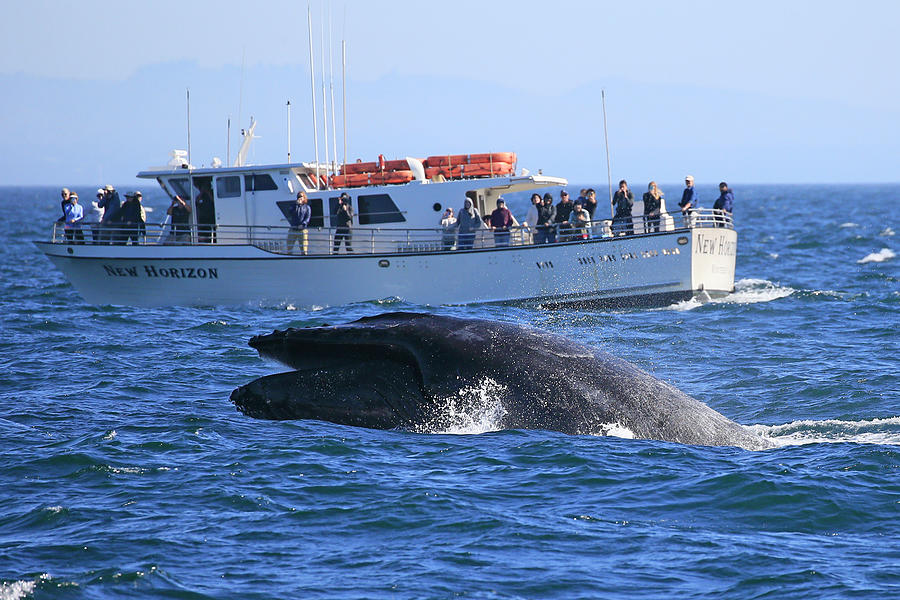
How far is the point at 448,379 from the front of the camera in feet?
25.2

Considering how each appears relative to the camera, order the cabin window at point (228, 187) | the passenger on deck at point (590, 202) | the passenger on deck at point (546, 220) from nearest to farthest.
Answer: the passenger on deck at point (546, 220) → the passenger on deck at point (590, 202) → the cabin window at point (228, 187)

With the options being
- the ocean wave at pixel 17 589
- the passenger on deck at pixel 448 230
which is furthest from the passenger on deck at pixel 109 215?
the ocean wave at pixel 17 589

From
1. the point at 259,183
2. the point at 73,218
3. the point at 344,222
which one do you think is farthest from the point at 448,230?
the point at 73,218

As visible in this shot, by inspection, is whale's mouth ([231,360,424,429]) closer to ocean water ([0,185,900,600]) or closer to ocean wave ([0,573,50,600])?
ocean water ([0,185,900,600])

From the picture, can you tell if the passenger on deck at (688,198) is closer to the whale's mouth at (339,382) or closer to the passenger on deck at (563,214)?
the passenger on deck at (563,214)

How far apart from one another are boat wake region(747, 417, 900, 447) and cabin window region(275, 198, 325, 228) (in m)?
15.0

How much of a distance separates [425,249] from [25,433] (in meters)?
13.8

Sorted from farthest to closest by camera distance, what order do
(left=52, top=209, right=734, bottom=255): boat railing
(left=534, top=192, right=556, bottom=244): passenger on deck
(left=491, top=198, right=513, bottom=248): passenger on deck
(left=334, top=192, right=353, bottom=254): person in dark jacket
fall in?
(left=334, top=192, right=353, bottom=254): person in dark jacket
(left=534, top=192, right=556, bottom=244): passenger on deck
(left=491, top=198, right=513, bottom=248): passenger on deck
(left=52, top=209, right=734, bottom=255): boat railing

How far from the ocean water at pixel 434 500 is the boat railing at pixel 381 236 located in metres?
8.91

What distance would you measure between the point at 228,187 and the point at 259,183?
2.49 feet

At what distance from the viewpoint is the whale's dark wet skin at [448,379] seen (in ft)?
25.5

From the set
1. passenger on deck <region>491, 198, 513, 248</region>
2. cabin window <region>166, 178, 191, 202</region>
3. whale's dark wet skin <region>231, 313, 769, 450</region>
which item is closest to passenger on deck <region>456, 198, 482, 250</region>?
passenger on deck <region>491, 198, 513, 248</region>

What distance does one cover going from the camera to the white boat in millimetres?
22125

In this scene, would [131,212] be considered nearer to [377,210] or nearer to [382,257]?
[377,210]
